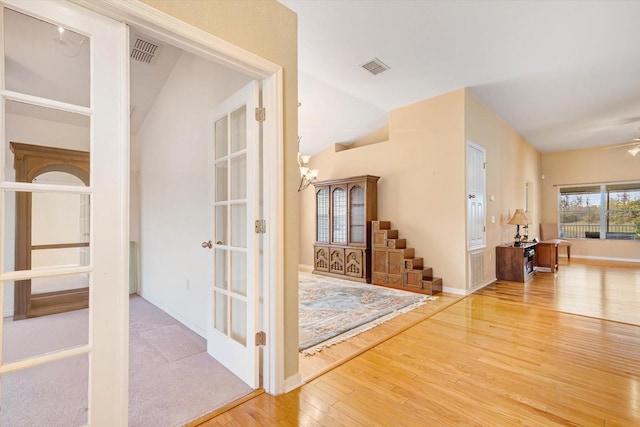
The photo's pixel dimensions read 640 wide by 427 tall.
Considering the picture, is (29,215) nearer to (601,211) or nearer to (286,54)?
(286,54)

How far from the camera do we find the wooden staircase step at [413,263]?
4.63 m

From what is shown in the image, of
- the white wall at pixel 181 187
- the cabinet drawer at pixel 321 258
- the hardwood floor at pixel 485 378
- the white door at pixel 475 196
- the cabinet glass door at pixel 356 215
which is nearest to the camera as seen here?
the hardwood floor at pixel 485 378

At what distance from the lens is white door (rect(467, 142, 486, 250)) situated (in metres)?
4.43

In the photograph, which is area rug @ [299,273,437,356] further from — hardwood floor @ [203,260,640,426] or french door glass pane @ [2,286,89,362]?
french door glass pane @ [2,286,89,362]

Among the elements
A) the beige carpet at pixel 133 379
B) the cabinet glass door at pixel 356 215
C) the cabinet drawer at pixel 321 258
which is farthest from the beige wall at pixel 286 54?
the cabinet drawer at pixel 321 258

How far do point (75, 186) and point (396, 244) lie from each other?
14.2ft

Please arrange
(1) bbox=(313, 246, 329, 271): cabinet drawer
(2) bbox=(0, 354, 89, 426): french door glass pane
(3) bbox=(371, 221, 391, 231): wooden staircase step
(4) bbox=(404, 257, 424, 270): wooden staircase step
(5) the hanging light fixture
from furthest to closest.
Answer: (1) bbox=(313, 246, 329, 271): cabinet drawer → (5) the hanging light fixture → (3) bbox=(371, 221, 391, 231): wooden staircase step → (4) bbox=(404, 257, 424, 270): wooden staircase step → (2) bbox=(0, 354, 89, 426): french door glass pane

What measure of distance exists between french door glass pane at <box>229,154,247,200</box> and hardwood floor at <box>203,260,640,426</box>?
136 centimetres

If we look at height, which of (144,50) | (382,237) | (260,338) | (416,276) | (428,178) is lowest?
(416,276)

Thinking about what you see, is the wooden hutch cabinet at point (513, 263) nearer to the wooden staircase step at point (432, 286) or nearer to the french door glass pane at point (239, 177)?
the wooden staircase step at point (432, 286)

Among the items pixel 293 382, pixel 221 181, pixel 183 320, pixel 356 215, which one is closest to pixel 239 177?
pixel 221 181

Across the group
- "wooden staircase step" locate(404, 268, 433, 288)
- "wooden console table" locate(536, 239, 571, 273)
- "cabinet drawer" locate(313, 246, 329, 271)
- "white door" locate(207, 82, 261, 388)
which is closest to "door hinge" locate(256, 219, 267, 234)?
"white door" locate(207, 82, 261, 388)

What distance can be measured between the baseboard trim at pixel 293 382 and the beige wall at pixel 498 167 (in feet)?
13.2

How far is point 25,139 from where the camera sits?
1.21 m
